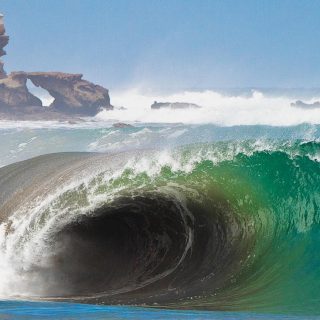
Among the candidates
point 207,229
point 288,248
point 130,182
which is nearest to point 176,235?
point 207,229

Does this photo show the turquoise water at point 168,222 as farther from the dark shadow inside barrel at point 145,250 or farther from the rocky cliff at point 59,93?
the rocky cliff at point 59,93

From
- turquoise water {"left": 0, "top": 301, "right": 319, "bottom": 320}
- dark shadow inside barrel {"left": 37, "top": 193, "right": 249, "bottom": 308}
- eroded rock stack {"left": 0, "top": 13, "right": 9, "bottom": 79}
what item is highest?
eroded rock stack {"left": 0, "top": 13, "right": 9, "bottom": 79}

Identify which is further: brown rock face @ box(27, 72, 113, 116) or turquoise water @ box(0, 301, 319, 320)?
brown rock face @ box(27, 72, 113, 116)

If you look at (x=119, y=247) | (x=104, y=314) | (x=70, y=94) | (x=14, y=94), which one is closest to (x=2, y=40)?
(x=14, y=94)

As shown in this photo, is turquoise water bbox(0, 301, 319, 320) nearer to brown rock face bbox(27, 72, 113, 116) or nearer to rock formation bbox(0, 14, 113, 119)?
rock formation bbox(0, 14, 113, 119)

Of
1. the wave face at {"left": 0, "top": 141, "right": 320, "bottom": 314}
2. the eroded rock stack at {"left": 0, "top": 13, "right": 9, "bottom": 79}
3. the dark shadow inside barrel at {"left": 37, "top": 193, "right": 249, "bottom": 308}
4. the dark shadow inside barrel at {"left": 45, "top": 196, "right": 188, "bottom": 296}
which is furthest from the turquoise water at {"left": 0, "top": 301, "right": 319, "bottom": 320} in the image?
the eroded rock stack at {"left": 0, "top": 13, "right": 9, "bottom": 79}

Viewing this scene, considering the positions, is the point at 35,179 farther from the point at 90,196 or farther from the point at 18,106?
the point at 18,106

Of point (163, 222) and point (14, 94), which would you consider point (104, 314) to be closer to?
point (163, 222)

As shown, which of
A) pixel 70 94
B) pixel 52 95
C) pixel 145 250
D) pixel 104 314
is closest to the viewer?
pixel 104 314
